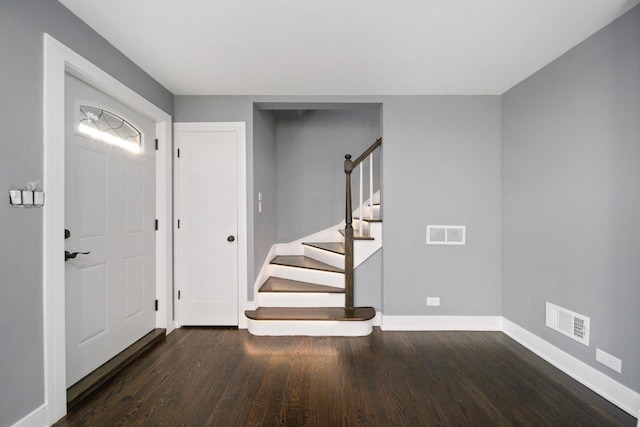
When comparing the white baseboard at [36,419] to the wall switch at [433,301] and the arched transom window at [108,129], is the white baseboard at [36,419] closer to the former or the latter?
the arched transom window at [108,129]

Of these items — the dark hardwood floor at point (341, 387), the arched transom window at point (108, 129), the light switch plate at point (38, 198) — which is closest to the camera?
the light switch plate at point (38, 198)

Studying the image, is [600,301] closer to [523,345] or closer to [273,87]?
[523,345]

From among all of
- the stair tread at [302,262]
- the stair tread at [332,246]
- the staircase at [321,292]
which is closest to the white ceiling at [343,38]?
the staircase at [321,292]

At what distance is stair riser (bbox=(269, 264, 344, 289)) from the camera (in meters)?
3.43

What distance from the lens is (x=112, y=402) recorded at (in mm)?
1999

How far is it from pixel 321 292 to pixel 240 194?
54.2 inches

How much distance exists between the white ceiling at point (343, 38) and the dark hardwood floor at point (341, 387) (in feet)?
8.22

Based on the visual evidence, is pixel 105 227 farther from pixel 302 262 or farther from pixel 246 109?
pixel 302 262

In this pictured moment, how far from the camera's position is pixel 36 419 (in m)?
1.68

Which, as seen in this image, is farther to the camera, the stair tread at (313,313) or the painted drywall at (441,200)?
the painted drywall at (441,200)

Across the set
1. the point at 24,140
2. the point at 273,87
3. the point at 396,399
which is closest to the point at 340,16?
the point at 273,87

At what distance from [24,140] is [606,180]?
141 inches

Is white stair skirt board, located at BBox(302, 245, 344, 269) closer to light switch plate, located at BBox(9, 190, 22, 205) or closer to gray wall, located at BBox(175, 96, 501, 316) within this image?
gray wall, located at BBox(175, 96, 501, 316)

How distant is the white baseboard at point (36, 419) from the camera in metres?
1.60
